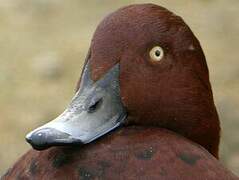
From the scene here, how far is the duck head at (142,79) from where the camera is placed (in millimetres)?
2744

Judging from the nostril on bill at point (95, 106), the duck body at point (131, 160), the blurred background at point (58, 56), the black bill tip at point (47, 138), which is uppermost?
the black bill tip at point (47, 138)

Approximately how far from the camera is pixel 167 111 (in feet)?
9.18

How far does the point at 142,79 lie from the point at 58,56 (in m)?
3.22

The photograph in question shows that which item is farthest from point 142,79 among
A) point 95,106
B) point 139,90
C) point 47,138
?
point 47,138

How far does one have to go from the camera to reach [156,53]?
2779mm

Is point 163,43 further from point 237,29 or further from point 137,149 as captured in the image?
point 237,29

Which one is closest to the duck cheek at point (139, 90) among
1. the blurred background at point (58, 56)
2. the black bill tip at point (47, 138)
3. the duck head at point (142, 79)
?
the duck head at point (142, 79)

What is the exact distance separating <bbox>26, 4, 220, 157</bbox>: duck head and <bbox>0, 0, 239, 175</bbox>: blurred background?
212 cm

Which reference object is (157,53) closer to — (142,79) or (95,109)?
(142,79)

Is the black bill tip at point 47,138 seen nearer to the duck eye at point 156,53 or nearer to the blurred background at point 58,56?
the duck eye at point 156,53

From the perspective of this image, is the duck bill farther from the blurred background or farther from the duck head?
the blurred background

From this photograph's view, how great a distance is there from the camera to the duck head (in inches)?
108

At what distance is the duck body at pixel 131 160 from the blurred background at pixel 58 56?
2.20 metres

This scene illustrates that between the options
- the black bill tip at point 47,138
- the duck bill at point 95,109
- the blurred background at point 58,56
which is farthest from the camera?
the blurred background at point 58,56
